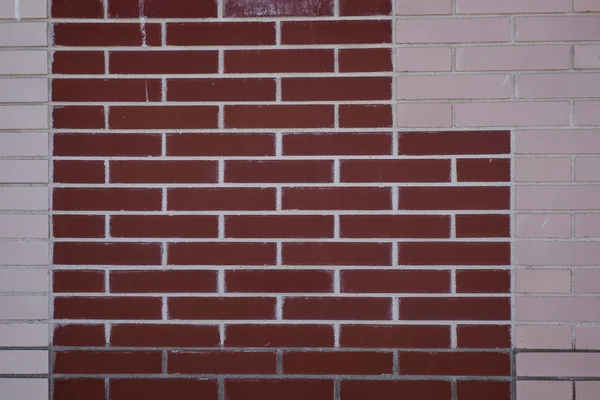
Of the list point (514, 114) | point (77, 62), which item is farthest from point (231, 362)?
point (514, 114)

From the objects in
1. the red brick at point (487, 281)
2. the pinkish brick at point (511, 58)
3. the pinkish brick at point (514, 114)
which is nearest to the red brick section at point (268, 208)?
the red brick at point (487, 281)

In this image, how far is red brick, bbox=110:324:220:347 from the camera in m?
1.60

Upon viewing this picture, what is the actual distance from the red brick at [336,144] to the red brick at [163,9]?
0.49 m

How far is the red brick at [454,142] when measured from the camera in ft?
5.13

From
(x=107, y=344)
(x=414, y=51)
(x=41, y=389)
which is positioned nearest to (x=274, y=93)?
(x=414, y=51)

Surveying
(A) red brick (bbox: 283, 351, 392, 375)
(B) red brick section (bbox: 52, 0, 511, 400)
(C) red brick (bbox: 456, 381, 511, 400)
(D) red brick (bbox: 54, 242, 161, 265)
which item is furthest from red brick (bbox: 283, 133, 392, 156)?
(C) red brick (bbox: 456, 381, 511, 400)

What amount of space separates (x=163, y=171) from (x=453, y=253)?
3.22ft

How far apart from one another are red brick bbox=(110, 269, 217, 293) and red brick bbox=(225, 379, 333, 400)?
330 millimetres

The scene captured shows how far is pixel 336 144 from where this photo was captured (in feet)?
5.18

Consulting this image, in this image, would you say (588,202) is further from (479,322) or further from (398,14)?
(398,14)

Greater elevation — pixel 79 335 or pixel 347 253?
Answer: pixel 347 253

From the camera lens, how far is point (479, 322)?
1.58 meters

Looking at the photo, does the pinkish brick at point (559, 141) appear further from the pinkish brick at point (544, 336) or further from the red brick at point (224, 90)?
the red brick at point (224, 90)

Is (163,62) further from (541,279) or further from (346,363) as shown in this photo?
(541,279)
